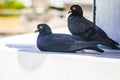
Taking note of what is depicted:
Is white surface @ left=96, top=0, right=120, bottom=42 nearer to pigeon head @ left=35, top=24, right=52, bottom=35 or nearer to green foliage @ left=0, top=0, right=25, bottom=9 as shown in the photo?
pigeon head @ left=35, top=24, right=52, bottom=35

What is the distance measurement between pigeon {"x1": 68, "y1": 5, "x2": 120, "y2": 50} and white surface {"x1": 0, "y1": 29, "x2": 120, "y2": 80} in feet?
0.13

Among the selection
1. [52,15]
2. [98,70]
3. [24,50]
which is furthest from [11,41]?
[52,15]

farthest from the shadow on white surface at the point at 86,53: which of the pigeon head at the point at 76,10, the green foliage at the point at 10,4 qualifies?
the green foliage at the point at 10,4

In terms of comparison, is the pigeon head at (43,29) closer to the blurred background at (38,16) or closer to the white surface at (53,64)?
the white surface at (53,64)

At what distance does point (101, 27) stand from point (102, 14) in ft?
0.14

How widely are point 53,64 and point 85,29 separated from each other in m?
0.14

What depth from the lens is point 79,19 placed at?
45.2 inches

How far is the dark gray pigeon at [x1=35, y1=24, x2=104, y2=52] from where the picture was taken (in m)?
1.11

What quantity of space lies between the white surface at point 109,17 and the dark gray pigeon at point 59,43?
0.43ft

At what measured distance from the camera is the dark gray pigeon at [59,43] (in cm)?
111

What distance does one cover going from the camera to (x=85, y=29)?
113 cm

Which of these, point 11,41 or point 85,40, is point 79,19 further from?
point 11,41

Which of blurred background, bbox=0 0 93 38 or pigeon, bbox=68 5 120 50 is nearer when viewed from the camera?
pigeon, bbox=68 5 120 50

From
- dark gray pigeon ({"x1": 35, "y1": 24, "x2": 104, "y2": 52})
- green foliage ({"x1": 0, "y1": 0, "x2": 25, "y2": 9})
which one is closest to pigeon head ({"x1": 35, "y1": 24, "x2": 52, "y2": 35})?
dark gray pigeon ({"x1": 35, "y1": 24, "x2": 104, "y2": 52})
